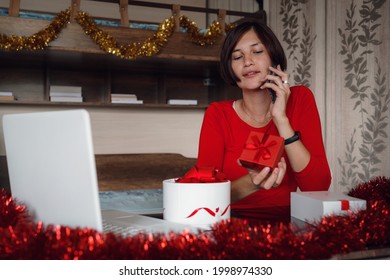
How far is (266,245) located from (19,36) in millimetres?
2738

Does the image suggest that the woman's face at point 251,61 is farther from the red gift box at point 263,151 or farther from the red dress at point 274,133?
the red gift box at point 263,151

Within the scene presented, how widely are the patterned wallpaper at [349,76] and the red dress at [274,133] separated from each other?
1369 millimetres

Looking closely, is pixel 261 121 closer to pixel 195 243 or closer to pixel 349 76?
pixel 195 243

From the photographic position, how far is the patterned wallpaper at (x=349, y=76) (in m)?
2.70

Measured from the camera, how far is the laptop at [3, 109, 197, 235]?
22.0 inches

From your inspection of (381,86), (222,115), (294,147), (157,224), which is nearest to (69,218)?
(157,224)

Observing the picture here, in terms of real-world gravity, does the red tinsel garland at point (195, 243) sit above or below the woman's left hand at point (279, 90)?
below

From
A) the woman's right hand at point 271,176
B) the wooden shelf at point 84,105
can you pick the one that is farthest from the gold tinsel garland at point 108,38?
the woman's right hand at point 271,176

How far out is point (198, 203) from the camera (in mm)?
776

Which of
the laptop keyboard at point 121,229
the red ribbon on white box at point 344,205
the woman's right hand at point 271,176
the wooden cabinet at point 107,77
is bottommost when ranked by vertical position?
the laptop keyboard at point 121,229

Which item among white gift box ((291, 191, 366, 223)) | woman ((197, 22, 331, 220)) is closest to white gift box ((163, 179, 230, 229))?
white gift box ((291, 191, 366, 223))

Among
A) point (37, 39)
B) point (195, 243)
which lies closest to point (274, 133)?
point (195, 243)

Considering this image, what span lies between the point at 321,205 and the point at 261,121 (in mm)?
839

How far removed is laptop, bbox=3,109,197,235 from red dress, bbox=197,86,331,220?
0.74 metres
